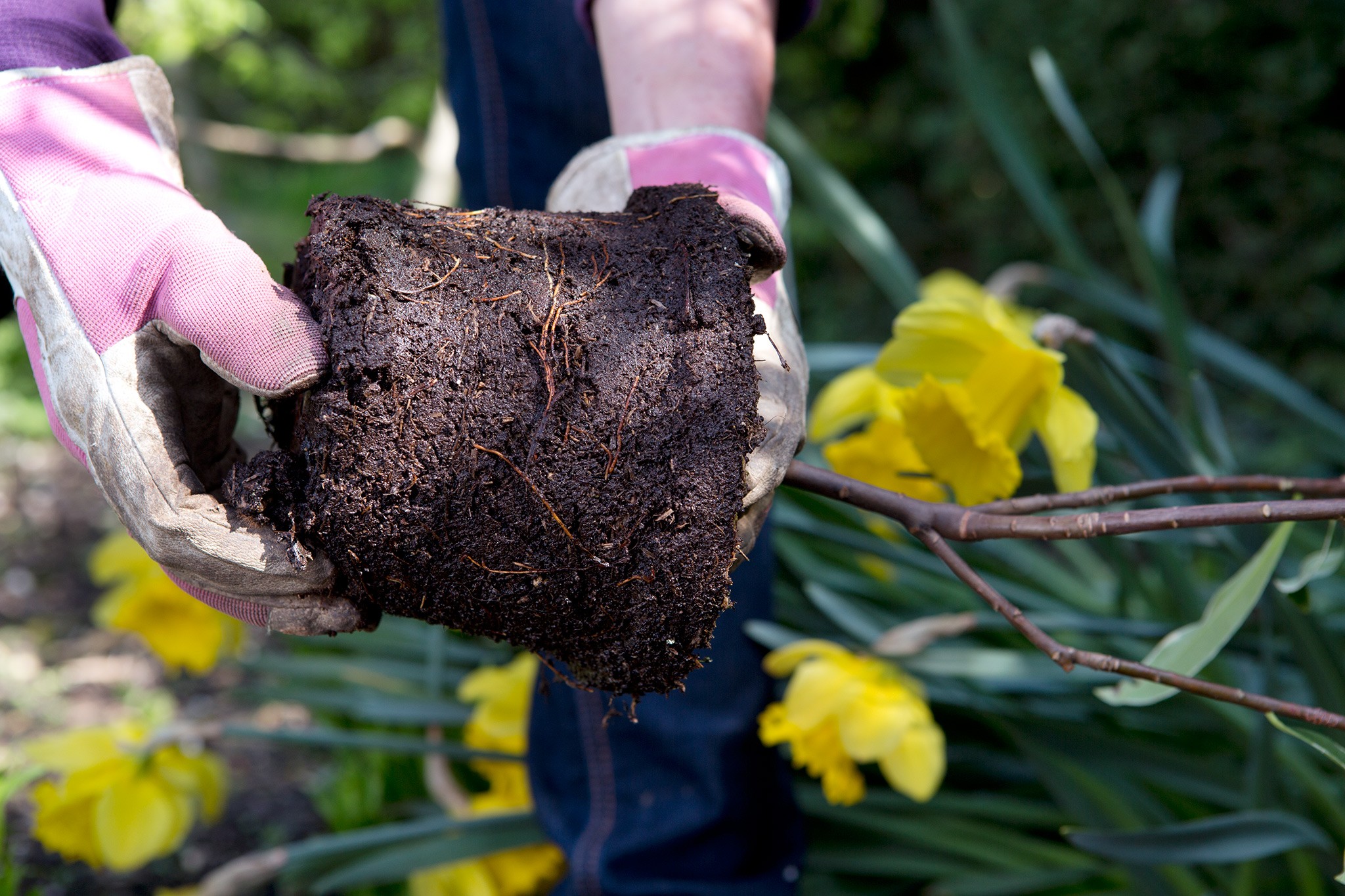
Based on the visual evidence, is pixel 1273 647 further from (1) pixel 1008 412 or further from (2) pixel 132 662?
(2) pixel 132 662

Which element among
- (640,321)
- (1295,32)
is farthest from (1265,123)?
(640,321)

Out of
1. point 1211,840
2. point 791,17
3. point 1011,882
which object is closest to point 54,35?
point 791,17

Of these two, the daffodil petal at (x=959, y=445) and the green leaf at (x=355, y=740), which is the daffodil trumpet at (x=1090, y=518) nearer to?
the daffodil petal at (x=959, y=445)

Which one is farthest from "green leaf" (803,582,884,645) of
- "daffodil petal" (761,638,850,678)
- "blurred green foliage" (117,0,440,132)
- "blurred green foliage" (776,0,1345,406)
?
"blurred green foliage" (117,0,440,132)

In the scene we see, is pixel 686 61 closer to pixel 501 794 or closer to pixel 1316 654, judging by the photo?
pixel 1316 654

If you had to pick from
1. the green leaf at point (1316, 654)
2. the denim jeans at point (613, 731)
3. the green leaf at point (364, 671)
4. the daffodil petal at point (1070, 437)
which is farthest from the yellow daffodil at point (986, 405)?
the green leaf at point (364, 671)

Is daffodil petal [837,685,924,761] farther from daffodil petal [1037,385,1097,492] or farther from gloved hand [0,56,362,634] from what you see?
gloved hand [0,56,362,634]
